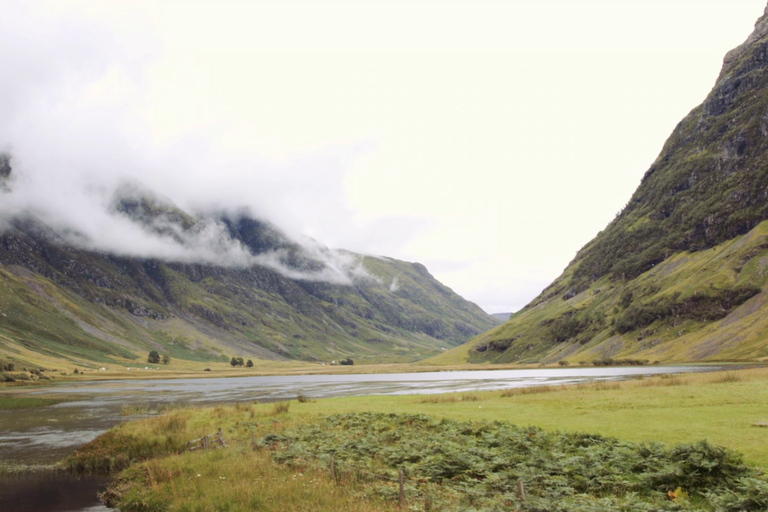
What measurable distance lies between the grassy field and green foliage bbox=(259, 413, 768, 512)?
137cm

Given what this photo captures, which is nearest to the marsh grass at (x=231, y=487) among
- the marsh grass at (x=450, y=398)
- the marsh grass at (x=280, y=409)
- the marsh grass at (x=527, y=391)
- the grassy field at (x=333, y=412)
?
the grassy field at (x=333, y=412)

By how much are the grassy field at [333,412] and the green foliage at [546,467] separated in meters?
1.37

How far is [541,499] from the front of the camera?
61.0ft

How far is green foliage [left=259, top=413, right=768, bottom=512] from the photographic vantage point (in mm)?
18125

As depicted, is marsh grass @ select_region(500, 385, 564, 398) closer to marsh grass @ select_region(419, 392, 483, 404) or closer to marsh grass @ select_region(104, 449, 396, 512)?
marsh grass @ select_region(419, 392, 483, 404)

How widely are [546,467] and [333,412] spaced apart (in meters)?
32.3

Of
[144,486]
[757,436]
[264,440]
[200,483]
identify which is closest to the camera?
[757,436]

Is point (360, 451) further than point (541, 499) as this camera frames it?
Yes

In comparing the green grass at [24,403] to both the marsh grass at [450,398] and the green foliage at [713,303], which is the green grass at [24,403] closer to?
the marsh grass at [450,398]

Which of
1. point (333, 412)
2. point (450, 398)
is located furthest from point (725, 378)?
point (333, 412)

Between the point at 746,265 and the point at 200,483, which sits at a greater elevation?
the point at 746,265

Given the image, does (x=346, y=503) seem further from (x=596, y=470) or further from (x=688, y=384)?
(x=688, y=384)

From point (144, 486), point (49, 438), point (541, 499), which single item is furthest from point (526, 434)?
point (49, 438)

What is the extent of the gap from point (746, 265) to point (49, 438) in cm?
22206
